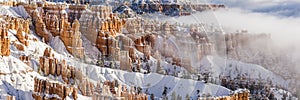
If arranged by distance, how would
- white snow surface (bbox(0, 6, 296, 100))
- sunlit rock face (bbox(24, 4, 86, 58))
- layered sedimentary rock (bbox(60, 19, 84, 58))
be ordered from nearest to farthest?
white snow surface (bbox(0, 6, 296, 100))
layered sedimentary rock (bbox(60, 19, 84, 58))
sunlit rock face (bbox(24, 4, 86, 58))

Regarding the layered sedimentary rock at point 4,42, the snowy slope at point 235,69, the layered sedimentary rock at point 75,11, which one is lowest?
the snowy slope at point 235,69

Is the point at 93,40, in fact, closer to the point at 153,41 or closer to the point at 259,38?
the point at 153,41

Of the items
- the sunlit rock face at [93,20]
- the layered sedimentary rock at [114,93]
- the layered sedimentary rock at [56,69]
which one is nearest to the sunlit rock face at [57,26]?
the sunlit rock face at [93,20]

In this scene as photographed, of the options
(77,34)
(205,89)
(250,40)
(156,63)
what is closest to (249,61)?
(250,40)

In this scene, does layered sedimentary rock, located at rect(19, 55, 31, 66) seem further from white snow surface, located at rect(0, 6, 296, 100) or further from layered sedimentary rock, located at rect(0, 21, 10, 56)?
layered sedimentary rock, located at rect(0, 21, 10, 56)

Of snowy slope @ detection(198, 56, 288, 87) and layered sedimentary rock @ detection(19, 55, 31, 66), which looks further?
snowy slope @ detection(198, 56, 288, 87)

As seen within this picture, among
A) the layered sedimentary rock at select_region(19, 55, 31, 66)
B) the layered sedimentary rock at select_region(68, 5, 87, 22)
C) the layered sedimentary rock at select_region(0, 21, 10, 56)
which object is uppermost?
the layered sedimentary rock at select_region(68, 5, 87, 22)

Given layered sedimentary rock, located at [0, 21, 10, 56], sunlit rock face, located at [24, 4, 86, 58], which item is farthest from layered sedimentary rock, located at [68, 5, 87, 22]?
layered sedimentary rock, located at [0, 21, 10, 56]

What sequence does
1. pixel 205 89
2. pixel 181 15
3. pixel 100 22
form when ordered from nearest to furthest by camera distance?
pixel 205 89, pixel 100 22, pixel 181 15

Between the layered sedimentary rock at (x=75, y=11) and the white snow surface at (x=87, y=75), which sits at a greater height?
the layered sedimentary rock at (x=75, y=11)

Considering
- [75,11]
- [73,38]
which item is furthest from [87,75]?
[75,11]

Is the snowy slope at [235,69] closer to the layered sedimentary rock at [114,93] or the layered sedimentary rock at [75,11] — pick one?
the layered sedimentary rock at [114,93]
